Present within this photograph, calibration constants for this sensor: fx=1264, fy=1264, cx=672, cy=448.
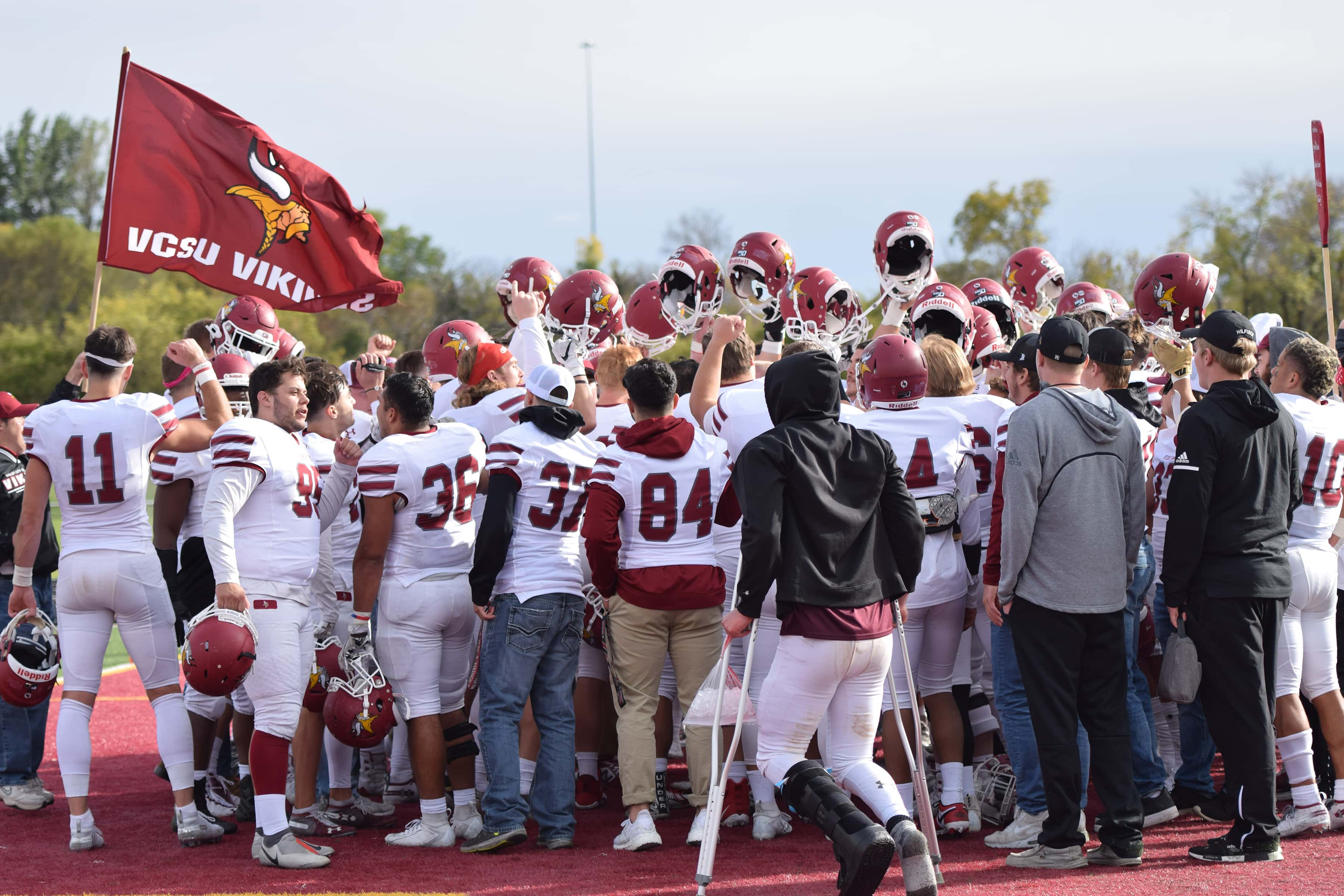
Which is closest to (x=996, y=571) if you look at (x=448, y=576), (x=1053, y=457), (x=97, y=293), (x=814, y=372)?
(x=1053, y=457)

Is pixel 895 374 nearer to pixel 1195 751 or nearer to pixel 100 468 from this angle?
pixel 1195 751

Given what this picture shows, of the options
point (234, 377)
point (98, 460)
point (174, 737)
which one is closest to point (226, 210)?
point (234, 377)

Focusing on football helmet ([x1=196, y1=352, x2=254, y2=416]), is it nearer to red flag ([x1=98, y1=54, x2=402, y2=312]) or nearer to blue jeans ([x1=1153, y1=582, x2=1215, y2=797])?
red flag ([x1=98, y1=54, x2=402, y2=312])

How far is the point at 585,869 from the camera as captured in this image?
5.58 meters

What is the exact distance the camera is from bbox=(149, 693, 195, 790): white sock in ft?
19.7

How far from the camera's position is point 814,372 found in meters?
4.99

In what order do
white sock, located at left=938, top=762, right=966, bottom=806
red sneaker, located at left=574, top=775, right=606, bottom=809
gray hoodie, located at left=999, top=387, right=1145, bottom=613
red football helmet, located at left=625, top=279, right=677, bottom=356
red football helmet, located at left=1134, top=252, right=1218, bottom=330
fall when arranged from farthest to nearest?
red football helmet, located at left=625, top=279, right=677, bottom=356, red football helmet, located at left=1134, top=252, right=1218, bottom=330, red sneaker, located at left=574, top=775, right=606, bottom=809, white sock, located at left=938, top=762, right=966, bottom=806, gray hoodie, located at left=999, top=387, right=1145, bottom=613

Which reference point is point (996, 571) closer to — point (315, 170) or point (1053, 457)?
point (1053, 457)

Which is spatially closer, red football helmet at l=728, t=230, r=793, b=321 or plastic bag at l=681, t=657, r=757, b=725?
plastic bag at l=681, t=657, r=757, b=725

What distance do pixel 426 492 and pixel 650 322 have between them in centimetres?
307

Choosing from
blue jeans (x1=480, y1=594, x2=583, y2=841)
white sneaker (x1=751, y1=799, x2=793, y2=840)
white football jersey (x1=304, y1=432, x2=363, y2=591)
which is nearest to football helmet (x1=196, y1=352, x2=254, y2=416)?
white football jersey (x1=304, y1=432, x2=363, y2=591)

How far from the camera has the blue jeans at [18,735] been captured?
276 inches

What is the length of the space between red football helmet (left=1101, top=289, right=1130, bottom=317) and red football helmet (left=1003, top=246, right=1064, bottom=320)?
358 mm

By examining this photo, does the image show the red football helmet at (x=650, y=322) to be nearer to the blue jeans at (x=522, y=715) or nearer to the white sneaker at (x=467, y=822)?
the blue jeans at (x=522, y=715)
